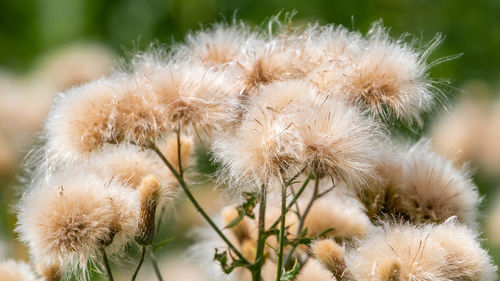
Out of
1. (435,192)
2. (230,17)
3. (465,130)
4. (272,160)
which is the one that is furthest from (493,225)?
(230,17)

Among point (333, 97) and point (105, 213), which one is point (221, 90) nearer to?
point (333, 97)

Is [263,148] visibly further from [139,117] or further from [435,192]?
[435,192]

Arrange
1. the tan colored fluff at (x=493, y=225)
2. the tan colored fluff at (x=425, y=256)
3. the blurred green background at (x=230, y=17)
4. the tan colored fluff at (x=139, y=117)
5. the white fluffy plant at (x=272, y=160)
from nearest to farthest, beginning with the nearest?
1. the tan colored fluff at (x=425, y=256)
2. the white fluffy plant at (x=272, y=160)
3. the tan colored fluff at (x=139, y=117)
4. the tan colored fluff at (x=493, y=225)
5. the blurred green background at (x=230, y=17)

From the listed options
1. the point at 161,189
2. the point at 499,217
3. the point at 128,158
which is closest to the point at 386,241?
the point at 161,189

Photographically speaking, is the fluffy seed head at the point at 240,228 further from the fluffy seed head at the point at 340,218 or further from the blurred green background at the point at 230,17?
the blurred green background at the point at 230,17

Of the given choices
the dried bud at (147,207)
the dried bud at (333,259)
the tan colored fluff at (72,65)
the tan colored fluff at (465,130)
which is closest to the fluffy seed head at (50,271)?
the dried bud at (147,207)
